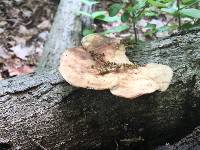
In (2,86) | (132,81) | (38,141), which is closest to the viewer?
(132,81)

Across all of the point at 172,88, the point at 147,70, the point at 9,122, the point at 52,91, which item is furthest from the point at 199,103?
the point at 9,122

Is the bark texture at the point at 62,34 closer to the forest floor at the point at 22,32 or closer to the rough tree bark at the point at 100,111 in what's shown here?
the forest floor at the point at 22,32

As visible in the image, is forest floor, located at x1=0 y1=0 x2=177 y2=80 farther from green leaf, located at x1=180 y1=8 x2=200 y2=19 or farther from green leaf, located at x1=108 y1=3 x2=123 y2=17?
green leaf, located at x1=180 y1=8 x2=200 y2=19

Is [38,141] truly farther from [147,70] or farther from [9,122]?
[147,70]

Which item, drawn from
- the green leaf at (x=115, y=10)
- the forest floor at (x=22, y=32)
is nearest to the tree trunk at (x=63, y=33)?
the forest floor at (x=22, y=32)

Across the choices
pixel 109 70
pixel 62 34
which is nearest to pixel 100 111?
pixel 109 70

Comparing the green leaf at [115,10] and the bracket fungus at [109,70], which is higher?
the green leaf at [115,10]

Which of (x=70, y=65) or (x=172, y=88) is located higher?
(x=70, y=65)
